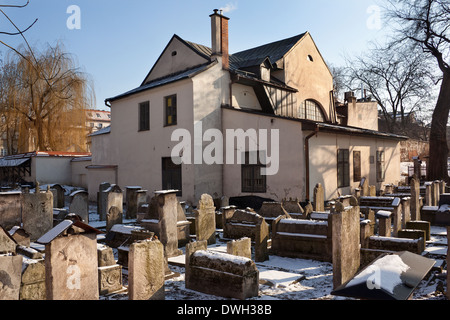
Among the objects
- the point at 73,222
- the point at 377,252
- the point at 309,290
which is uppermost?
the point at 73,222

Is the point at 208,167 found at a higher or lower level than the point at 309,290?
higher

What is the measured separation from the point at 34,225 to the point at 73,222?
666cm

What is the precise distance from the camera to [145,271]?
566cm

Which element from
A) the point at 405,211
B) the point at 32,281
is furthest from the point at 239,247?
the point at 405,211

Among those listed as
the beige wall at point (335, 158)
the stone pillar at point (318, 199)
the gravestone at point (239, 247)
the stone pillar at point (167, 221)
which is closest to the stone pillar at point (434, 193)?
the beige wall at point (335, 158)

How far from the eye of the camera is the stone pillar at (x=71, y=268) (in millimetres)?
5008

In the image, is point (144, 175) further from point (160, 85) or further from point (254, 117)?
point (254, 117)

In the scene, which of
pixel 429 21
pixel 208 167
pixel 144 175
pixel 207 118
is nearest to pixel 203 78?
pixel 207 118

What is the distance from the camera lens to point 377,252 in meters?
7.19

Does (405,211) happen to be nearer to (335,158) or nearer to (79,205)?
(335,158)

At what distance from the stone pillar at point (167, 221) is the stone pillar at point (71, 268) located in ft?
10.9

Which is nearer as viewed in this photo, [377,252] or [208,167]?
[377,252]

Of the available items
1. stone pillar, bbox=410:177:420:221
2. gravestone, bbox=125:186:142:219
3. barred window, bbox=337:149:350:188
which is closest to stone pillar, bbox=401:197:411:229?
stone pillar, bbox=410:177:420:221

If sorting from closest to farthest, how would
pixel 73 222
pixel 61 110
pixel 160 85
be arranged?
pixel 73 222 → pixel 160 85 → pixel 61 110
